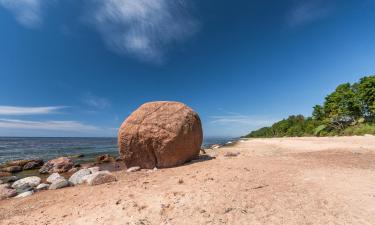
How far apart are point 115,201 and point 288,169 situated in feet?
20.6

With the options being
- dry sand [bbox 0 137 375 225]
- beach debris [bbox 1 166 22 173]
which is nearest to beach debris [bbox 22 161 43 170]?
beach debris [bbox 1 166 22 173]

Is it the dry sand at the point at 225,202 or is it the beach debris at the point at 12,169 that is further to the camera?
the beach debris at the point at 12,169

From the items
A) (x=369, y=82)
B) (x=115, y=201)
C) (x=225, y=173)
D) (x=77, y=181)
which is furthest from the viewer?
(x=369, y=82)

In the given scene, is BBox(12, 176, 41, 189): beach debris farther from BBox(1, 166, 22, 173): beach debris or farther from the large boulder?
BBox(1, 166, 22, 173): beach debris

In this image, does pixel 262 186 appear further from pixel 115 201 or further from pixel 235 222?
pixel 115 201

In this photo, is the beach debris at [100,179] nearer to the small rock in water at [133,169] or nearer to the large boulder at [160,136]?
the small rock in water at [133,169]

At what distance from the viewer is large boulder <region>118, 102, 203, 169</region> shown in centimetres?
1045

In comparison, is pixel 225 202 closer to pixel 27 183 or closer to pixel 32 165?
pixel 27 183

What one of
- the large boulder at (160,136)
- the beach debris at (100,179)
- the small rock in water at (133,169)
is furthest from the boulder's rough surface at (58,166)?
the beach debris at (100,179)

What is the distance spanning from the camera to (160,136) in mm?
10438

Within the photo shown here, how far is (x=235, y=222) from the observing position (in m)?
4.06

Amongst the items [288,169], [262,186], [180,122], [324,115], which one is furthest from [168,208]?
[324,115]

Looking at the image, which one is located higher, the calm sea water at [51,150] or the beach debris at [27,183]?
the calm sea water at [51,150]

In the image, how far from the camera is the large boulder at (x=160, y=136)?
34.3ft
